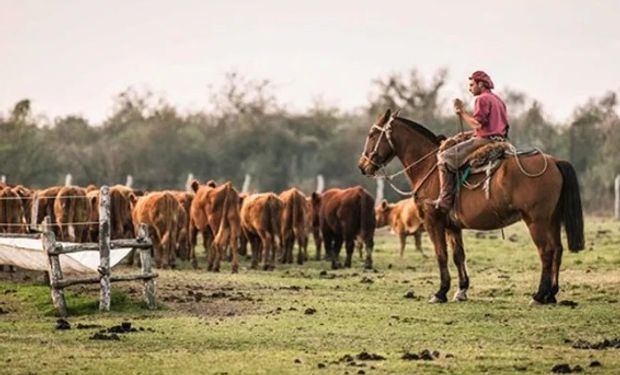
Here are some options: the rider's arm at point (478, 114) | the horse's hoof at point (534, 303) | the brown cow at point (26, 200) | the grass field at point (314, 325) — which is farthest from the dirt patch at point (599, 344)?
the brown cow at point (26, 200)

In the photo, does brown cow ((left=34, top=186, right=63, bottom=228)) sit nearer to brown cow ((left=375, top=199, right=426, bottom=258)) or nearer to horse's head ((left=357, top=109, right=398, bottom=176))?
horse's head ((left=357, top=109, right=398, bottom=176))

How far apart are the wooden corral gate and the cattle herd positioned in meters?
7.53

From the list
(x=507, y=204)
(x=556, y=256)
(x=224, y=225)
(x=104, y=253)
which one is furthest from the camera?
(x=224, y=225)

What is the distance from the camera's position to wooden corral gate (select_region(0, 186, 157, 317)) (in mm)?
20359

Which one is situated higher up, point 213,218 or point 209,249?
point 213,218

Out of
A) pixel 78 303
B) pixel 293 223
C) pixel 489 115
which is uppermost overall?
pixel 489 115

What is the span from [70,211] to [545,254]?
12380 millimetres

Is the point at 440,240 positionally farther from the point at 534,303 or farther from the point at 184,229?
the point at 184,229

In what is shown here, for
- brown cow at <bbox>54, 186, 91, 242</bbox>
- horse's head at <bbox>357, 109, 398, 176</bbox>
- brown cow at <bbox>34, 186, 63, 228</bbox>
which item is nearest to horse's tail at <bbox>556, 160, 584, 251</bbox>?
horse's head at <bbox>357, 109, 398, 176</bbox>

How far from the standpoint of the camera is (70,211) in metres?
30.3

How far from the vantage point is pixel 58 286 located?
20.3 meters

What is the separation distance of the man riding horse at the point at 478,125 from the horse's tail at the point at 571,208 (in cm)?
114

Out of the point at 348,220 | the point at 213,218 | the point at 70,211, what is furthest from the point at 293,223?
the point at 70,211

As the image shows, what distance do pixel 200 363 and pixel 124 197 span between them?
18280 mm
